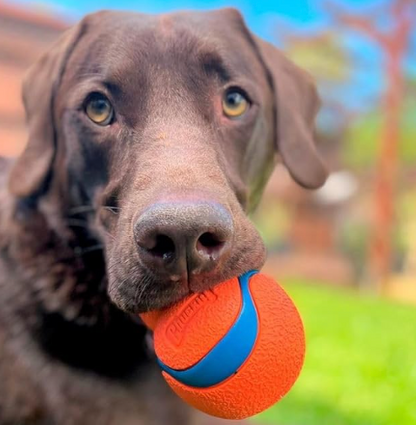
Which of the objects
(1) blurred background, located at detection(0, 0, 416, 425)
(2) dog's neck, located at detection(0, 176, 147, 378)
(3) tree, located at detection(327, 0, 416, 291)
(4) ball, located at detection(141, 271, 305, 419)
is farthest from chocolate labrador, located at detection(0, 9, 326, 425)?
(3) tree, located at detection(327, 0, 416, 291)

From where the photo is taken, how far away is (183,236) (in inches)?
42.5

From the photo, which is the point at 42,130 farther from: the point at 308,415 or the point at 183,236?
the point at 308,415

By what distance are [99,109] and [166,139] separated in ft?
0.92

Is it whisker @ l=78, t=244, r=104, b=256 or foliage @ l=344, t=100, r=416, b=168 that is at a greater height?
whisker @ l=78, t=244, r=104, b=256

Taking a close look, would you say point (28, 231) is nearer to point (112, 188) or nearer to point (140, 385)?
point (112, 188)

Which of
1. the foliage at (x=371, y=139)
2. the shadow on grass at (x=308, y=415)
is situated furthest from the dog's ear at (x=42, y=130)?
the foliage at (x=371, y=139)

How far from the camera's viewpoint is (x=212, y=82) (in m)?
1.58

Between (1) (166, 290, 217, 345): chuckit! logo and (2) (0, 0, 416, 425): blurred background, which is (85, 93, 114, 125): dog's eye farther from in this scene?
(2) (0, 0, 416, 425): blurred background

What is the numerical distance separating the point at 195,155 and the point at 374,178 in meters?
6.60

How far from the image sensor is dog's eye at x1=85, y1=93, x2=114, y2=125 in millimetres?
1584

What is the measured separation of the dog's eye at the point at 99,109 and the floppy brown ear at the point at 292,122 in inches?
19.4

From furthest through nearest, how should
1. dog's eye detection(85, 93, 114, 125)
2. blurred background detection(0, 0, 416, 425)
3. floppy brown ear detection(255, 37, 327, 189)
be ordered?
1. blurred background detection(0, 0, 416, 425)
2. floppy brown ear detection(255, 37, 327, 189)
3. dog's eye detection(85, 93, 114, 125)

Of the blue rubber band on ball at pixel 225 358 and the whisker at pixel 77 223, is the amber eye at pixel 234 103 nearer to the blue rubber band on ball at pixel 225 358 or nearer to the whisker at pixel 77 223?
the whisker at pixel 77 223

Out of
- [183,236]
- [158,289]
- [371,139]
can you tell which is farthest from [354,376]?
[371,139]
